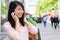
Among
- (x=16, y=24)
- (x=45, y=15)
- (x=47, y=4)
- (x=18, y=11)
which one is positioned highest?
(x=18, y=11)

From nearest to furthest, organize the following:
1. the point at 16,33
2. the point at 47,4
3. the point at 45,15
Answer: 1. the point at 16,33
2. the point at 47,4
3. the point at 45,15

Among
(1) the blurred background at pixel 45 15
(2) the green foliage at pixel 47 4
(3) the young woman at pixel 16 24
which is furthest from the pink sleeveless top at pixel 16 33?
(2) the green foliage at pixel 47 4

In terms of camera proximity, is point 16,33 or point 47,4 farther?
point 47,4

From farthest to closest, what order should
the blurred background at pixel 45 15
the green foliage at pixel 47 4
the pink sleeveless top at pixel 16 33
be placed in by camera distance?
the green foliage at pixel 47 4 < the blurred background at pixel 45 15 < the pink sleeveless top at pixel 16 33

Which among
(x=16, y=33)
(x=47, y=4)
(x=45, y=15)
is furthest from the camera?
(x=45, y=15)

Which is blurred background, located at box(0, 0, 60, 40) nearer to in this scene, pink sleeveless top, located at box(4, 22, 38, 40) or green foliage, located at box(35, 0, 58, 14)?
green foliage, located at box(35, 0, 58, 14)

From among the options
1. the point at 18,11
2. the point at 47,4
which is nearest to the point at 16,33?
the point at 18,11

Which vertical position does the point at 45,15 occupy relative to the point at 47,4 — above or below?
below

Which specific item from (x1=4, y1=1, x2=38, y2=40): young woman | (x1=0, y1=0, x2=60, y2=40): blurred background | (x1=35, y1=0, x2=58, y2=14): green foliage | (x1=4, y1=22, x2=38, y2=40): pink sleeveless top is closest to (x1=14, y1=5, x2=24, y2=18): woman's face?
(x1=4, y1=1, x2=38, y2=40): young woman

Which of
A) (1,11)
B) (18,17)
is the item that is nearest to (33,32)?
(18,17)

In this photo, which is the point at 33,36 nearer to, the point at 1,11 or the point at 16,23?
the point at 16,23

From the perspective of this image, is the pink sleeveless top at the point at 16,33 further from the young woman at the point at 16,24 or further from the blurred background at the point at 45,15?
the blurred background at the point at 45,15

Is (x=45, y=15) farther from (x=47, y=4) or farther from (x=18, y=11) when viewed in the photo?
(x=18, y=11)

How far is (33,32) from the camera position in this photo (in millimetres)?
3270
